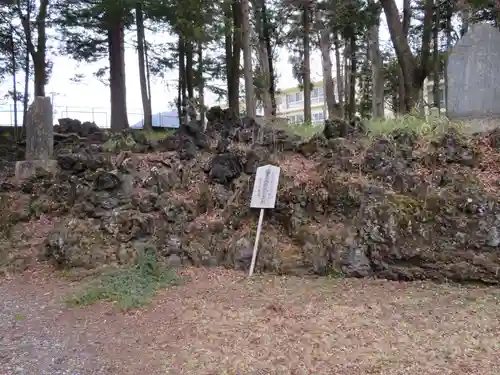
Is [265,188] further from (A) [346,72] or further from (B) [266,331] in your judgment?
(A) [346,72]

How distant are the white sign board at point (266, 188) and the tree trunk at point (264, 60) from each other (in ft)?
31.5

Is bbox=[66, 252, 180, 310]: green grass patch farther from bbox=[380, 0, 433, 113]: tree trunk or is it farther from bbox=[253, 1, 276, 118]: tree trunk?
bbox=[253, 1, 276, 118]: tree trunk

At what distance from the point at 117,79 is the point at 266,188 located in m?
8.40

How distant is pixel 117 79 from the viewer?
1247 centimetres

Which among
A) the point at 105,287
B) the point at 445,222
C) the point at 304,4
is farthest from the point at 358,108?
the point at 105,287

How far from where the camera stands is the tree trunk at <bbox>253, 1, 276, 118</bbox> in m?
15.6

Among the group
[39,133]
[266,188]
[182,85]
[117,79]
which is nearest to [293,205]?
[266,188]

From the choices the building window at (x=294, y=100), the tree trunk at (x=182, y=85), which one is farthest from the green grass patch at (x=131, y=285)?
the building window at (x=294, y=100)

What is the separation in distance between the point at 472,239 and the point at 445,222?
1.12ft

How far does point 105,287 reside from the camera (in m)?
4.84

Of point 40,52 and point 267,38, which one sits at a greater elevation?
point 267,38

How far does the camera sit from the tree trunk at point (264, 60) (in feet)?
51.2

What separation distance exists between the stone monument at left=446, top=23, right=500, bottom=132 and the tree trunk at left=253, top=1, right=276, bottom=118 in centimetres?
803

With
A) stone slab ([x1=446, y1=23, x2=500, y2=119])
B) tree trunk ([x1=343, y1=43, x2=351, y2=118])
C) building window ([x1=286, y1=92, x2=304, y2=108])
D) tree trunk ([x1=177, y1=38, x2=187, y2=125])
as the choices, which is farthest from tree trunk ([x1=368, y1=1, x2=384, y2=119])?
building window ([x1=286, y1=92, x2=304, y2=108])
